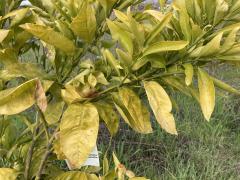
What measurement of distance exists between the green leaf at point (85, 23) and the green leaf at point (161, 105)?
19 cm

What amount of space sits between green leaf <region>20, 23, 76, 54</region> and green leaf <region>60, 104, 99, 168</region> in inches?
6.2

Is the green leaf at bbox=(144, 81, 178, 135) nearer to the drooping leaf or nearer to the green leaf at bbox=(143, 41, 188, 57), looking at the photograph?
the green leaf at bbox=(143, 41, 188, 57)

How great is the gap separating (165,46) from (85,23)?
20 cm

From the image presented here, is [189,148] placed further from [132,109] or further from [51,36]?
[51,36]

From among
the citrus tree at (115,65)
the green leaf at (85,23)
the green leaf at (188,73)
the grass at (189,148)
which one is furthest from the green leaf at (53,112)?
the grass at (189,148)

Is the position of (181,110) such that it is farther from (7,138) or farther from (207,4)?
(207,4)

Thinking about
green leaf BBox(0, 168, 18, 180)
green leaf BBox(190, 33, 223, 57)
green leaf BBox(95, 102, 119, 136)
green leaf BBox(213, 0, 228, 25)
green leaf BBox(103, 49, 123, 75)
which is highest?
green leaf BBox(213, 0, 228, 25)

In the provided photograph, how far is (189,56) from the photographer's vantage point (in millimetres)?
1193

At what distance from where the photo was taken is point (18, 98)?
1.17m

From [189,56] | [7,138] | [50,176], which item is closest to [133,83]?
[189,56]

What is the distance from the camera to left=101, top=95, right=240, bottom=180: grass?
115 inches

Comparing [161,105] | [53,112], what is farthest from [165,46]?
[53,112]

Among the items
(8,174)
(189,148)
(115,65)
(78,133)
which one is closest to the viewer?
(78,133)

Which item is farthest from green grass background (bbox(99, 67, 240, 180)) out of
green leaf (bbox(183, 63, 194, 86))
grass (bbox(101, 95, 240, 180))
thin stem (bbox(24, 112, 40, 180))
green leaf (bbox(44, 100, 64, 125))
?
green leaf (bbox(183, 63, 194, 86))
